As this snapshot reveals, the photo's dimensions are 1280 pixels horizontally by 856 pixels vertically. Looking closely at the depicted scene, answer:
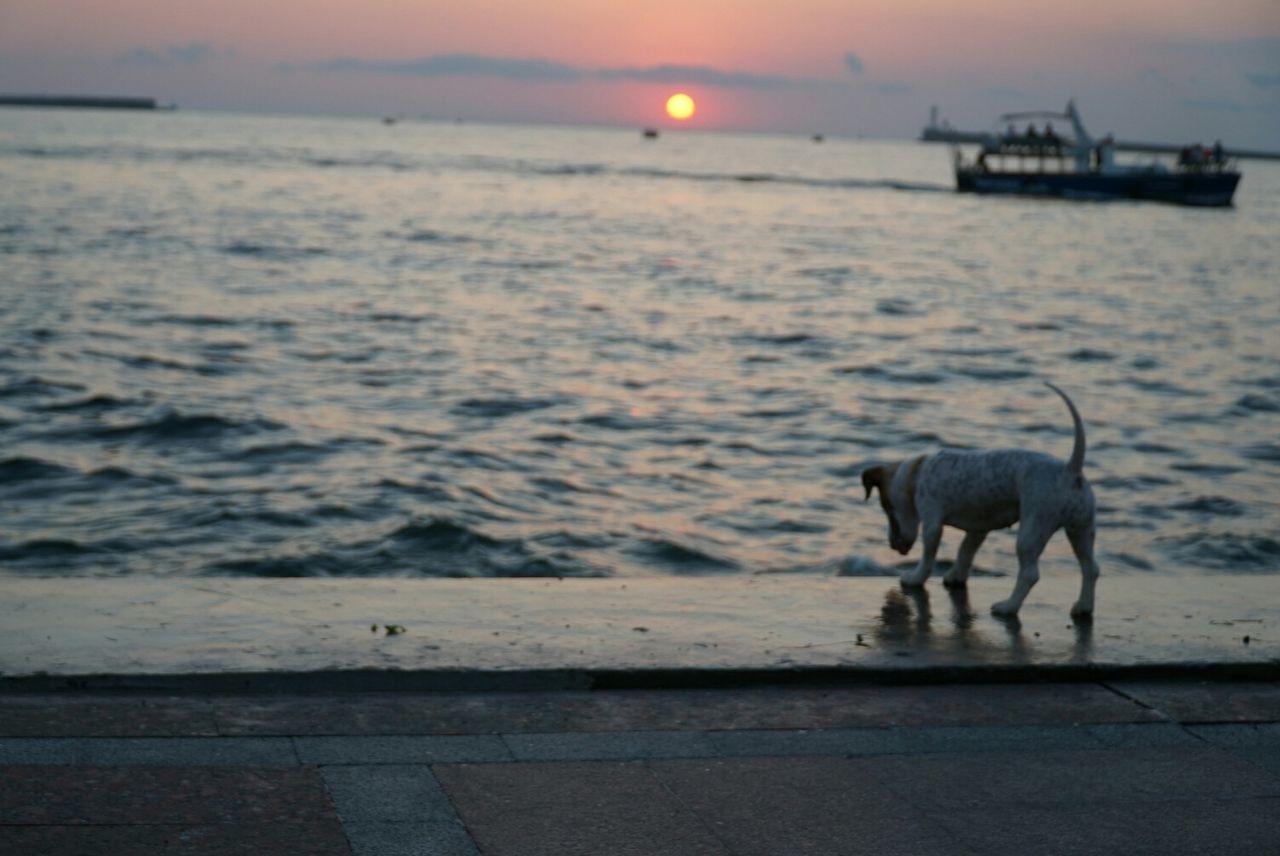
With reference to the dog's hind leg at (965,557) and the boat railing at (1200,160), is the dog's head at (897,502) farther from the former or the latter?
the boat railing at (1200,160)

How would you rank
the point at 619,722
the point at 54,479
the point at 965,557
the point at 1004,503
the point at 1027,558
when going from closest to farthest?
1. the point at 619,722
2. the point at 1027,558
3. the point at 1004,503
4. the point at 965,557
5. the point at 54,479

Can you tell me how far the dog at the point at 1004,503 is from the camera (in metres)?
6.38

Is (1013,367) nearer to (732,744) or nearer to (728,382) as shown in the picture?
(728,382)

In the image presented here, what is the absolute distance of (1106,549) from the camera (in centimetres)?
1149

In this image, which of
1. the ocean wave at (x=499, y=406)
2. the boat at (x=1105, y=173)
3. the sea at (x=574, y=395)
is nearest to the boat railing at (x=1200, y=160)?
the boat at (x=1105, y=173)

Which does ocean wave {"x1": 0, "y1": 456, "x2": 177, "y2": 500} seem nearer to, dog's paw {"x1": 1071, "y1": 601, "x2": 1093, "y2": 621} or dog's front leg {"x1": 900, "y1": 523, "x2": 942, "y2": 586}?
dog's front leg {"x1": 900, "y1": 523, "x2": 942, "y2": 586}

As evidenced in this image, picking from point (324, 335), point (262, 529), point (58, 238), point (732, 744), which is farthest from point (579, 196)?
point (732, 744)

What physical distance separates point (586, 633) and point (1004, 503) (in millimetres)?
2023

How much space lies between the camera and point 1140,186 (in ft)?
249

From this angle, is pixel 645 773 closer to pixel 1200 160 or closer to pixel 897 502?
pixel 897 502

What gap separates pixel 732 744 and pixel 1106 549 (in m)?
7.41

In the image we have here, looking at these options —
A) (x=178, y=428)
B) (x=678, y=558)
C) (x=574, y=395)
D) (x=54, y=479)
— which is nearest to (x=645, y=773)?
(x=678, y=558)

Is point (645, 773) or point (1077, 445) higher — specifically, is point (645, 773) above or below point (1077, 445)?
below

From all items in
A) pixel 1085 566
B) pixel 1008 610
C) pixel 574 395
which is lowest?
pixel 574 395
